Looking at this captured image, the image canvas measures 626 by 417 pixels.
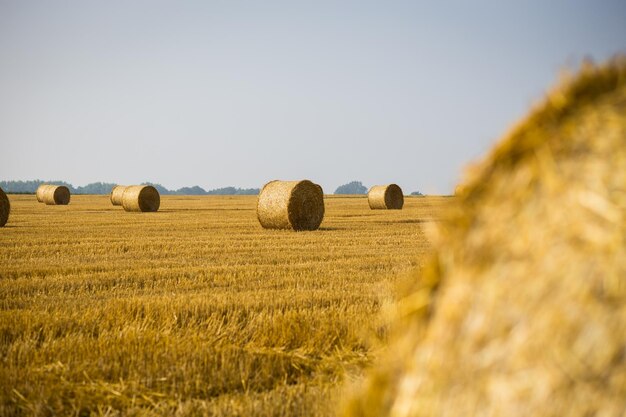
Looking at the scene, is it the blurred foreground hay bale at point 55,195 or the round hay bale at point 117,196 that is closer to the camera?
the round hay bale at point 117,196

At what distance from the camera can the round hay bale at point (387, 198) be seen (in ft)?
100

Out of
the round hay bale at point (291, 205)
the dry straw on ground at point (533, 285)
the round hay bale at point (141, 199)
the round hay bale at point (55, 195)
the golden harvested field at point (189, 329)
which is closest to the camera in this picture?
the dry straw on ground at point (533, 285)

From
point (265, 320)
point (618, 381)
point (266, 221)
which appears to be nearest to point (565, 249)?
point (618, 381)

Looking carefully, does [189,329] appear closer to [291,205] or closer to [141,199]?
[291,205]

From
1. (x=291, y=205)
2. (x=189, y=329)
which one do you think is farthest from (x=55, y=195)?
(x=189, y=329)

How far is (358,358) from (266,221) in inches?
525

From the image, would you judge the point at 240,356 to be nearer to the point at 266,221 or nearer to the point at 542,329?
the point at 542,329

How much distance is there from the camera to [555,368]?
189 cm

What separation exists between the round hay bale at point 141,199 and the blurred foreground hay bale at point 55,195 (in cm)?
1083

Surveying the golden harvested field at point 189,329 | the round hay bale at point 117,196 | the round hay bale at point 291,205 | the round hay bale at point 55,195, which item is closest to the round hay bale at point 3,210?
the round hay bale at point 291,205

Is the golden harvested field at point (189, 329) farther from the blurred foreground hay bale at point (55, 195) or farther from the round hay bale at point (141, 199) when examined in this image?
the blurred foreground hay bale at point (55, 195)

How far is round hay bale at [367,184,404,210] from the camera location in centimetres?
3056

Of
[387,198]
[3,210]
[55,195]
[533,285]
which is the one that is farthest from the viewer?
[55,195]

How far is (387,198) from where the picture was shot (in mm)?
30594
